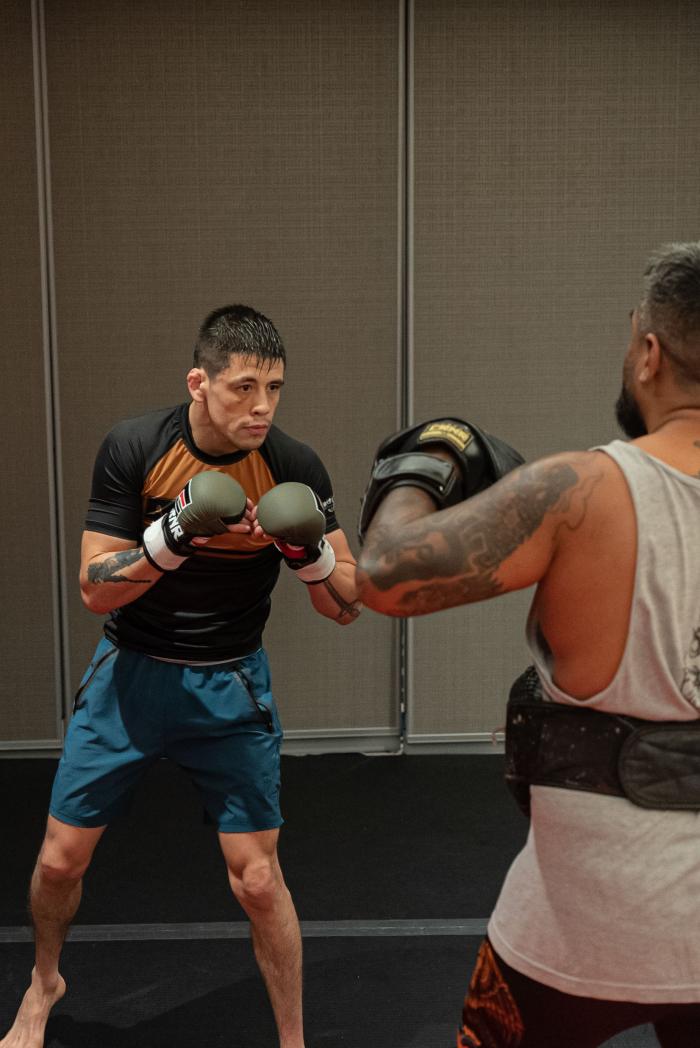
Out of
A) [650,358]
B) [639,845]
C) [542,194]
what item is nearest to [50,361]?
[542,194]

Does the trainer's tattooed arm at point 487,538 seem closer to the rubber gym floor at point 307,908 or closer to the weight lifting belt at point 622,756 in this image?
the weight lifting belt at point 622,756

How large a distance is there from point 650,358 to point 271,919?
4.24 ft

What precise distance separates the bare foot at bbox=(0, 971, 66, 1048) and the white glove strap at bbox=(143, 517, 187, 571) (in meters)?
0.87

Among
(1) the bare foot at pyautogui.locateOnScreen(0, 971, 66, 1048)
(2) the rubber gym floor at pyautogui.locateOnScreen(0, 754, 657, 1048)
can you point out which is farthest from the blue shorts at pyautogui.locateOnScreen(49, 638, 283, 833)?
(2) the rubber gym floor at pyautogui.locateOnScreen(0, 754, 657, 1048)

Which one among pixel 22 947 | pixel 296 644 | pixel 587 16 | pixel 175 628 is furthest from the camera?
pixel 296 644

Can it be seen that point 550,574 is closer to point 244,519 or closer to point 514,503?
point 514,503

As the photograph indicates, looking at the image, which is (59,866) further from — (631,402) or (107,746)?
(631,402)

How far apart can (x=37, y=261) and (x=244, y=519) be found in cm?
200

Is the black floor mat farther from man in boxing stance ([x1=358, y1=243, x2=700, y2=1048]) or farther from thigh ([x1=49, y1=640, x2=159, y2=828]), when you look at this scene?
man in boxing stance ([x1=358, y1=243, x2=700, y2=1048])

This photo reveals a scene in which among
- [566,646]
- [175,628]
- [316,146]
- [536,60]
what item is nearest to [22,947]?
[175,628]

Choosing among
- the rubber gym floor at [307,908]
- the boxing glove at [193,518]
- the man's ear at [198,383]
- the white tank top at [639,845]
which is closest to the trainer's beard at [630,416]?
the white tank top at [639,845]

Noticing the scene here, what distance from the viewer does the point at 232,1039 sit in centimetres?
224

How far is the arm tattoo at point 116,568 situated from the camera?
2020 mm

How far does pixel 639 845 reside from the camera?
1.24 metres
